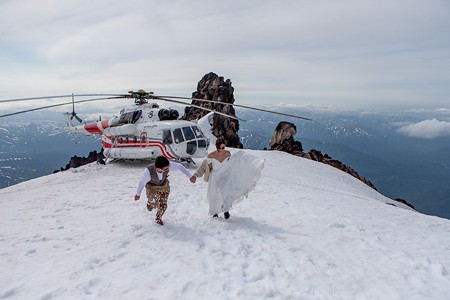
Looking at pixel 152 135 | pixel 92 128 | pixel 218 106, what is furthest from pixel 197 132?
pixel 218 106

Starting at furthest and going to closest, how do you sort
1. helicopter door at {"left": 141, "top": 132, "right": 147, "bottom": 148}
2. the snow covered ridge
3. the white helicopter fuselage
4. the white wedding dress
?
1. helicopter door at {"left": 141, "top": 132, "right": 147, "bottom": 148}
2. the white helicopter fuselage
3. the white wedding dress
4. the snow covered ridge

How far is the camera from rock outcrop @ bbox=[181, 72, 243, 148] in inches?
2288

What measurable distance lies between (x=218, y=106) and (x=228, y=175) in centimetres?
5512

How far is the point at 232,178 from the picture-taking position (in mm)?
8508

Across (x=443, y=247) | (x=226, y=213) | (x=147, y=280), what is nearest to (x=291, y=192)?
(x=226, y=213)

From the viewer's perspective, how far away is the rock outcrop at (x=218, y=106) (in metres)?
58.1

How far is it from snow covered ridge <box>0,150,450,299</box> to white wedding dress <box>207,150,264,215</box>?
710 millimetres

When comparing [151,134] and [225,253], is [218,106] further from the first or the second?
[225,253]

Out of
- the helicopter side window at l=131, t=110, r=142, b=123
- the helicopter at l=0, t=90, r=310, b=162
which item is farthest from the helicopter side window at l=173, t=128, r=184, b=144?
the helicopter side window at l=131, t=110, r=142, b=123

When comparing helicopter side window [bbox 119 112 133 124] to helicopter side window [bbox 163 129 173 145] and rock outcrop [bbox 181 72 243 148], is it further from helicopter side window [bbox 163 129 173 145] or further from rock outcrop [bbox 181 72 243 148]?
rock outcrop [bbox 181 72 243 148]

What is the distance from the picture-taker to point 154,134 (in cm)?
1956

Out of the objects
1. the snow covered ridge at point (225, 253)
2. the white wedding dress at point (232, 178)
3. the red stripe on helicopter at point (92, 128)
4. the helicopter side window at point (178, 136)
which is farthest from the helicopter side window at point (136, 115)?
the white wedding dress at point (232, 178)

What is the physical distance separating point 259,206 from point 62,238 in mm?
6317

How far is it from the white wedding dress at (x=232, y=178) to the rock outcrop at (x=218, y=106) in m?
47.9
